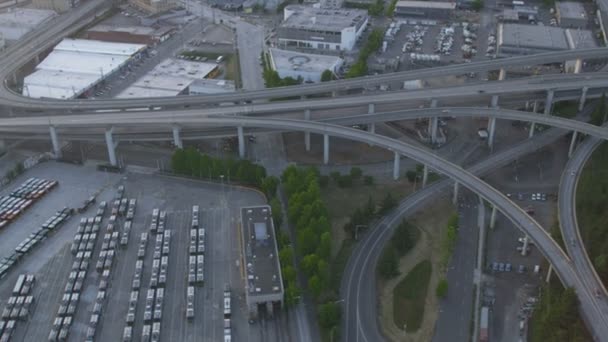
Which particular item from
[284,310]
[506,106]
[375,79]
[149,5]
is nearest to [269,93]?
[375,79]

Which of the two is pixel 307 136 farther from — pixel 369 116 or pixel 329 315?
pixel 329 315

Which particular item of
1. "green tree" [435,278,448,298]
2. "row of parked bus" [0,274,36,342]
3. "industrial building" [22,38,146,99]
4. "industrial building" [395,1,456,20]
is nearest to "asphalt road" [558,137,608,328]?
"green tree" [435,278,448,298]

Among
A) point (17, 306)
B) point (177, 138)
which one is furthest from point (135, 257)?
point (177, 138)

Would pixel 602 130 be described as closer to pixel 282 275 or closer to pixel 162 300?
pixel 282 275

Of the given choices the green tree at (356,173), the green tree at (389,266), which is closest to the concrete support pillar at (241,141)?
the green tree at (356,173)

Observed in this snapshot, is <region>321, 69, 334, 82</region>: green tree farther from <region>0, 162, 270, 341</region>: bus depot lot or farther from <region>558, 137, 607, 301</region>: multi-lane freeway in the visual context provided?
<region>558, 137, 607, 301</region>: multi-lane freeway
